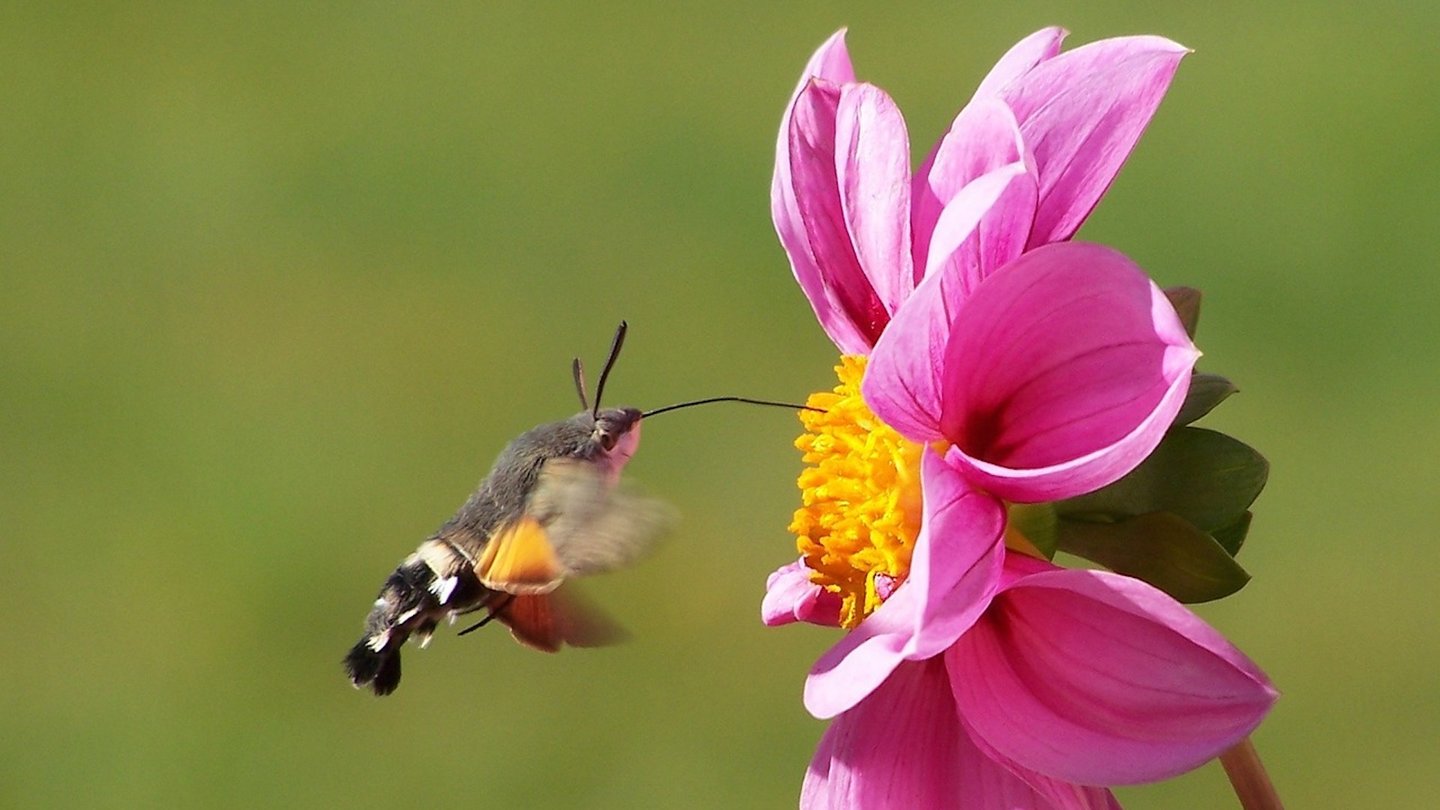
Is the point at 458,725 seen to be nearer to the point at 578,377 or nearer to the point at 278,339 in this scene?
the point at 278,339

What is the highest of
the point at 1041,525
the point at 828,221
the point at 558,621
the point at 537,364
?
the point at 828,221

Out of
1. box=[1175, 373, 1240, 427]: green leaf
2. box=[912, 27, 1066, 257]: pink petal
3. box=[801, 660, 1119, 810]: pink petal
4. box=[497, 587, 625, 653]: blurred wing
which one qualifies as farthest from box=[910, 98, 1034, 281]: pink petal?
box=[497, 587, 625, 653]: blurred wing

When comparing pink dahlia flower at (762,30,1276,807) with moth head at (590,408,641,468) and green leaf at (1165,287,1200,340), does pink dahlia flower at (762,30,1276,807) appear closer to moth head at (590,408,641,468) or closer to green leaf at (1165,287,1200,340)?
green leaf at (1165,287,1200,340)

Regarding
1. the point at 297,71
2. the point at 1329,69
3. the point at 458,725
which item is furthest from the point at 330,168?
the point at 1329,69

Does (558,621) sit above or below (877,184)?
below

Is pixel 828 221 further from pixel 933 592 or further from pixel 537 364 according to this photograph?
pixel 537 364

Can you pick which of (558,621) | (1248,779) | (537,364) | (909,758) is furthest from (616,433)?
(537,364)
